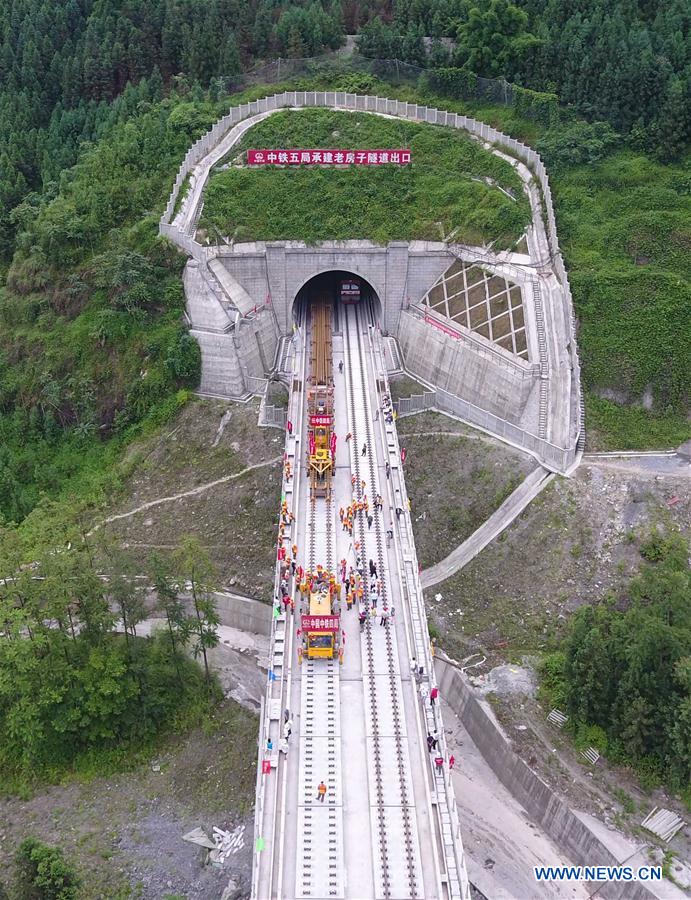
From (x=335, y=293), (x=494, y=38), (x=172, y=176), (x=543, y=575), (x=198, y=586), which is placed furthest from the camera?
(x=494, y=38)

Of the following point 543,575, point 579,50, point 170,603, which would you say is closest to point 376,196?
point 579,50

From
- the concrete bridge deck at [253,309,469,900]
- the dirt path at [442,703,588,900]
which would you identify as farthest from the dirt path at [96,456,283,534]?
the dirt path at [442,703,588,900]

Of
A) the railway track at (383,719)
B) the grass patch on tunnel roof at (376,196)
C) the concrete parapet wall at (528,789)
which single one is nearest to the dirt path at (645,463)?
the railway track at (383,719)

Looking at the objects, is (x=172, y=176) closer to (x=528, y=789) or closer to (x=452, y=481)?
(x=452, y=481)

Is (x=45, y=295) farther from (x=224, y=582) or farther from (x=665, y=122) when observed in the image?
(x=665, y=122)

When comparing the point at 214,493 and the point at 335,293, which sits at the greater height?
the point at 335,293
